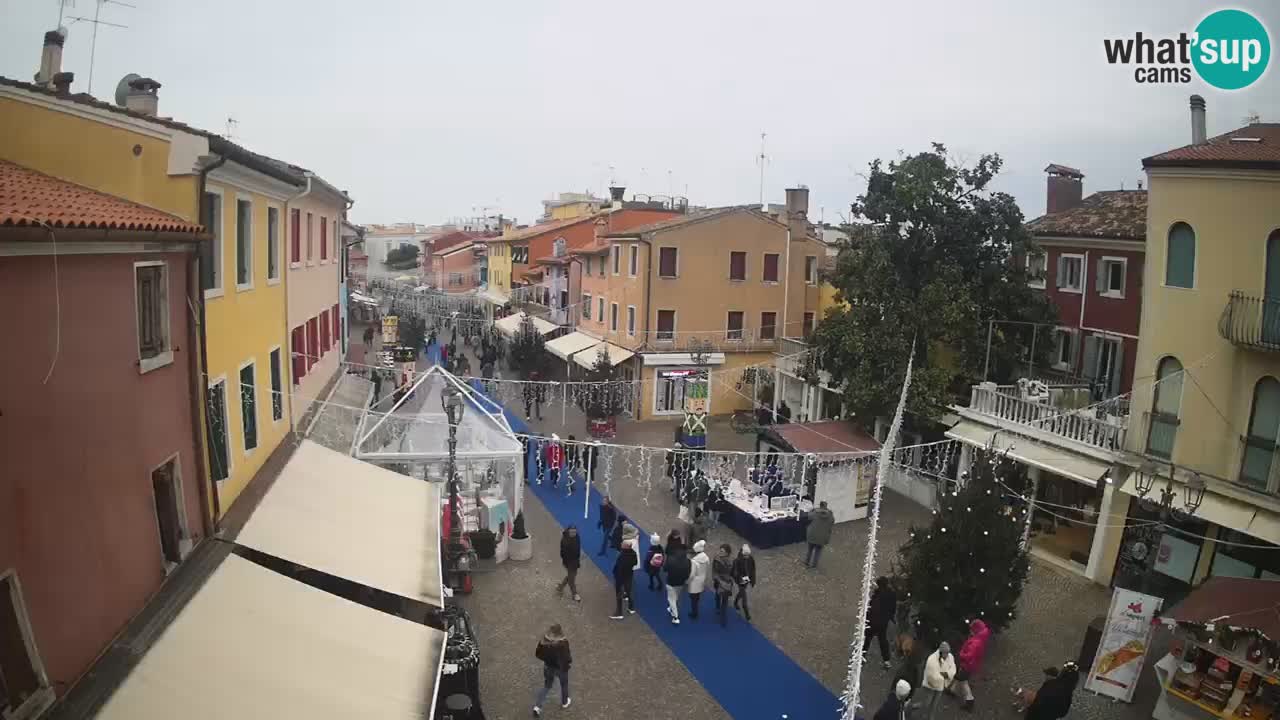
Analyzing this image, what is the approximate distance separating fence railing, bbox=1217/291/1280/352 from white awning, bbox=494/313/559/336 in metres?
30.0

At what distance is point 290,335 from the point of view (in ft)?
49.3

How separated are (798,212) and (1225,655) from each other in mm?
25968

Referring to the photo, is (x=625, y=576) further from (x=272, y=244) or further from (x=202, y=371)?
(x=272, y=244)

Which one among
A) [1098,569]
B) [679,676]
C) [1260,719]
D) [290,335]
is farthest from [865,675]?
[290,335]

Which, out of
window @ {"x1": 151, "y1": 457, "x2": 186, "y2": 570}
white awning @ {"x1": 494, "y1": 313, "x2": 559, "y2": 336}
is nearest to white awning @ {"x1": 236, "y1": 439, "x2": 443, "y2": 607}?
window @ {"x1": 151, "y1": 457, "x2": 186, "y2": 570}

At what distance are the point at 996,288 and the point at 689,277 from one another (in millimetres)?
12928

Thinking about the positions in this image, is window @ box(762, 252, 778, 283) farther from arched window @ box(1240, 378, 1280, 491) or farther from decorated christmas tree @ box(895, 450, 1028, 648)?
decorated christmas tree @ box(895, 450, 1028, 648)

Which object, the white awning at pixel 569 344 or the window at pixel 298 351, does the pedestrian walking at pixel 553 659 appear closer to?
the window at pixel 298 351

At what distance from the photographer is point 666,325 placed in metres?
31.6

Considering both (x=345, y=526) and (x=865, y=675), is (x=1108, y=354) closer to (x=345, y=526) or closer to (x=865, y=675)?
(x=865, y=675)

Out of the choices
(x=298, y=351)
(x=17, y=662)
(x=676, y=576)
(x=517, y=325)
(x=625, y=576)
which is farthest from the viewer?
(x=517, y=325)

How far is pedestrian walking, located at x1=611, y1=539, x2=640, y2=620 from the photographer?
13.5 meters

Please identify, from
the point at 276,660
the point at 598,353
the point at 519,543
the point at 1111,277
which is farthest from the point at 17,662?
the point at 598,353

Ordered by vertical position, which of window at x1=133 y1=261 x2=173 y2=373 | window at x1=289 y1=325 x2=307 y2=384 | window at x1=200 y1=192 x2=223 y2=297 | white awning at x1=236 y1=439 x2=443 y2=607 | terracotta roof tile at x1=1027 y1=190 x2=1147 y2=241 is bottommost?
white awning at x1=236 y1=439 x2=443 y2=607
